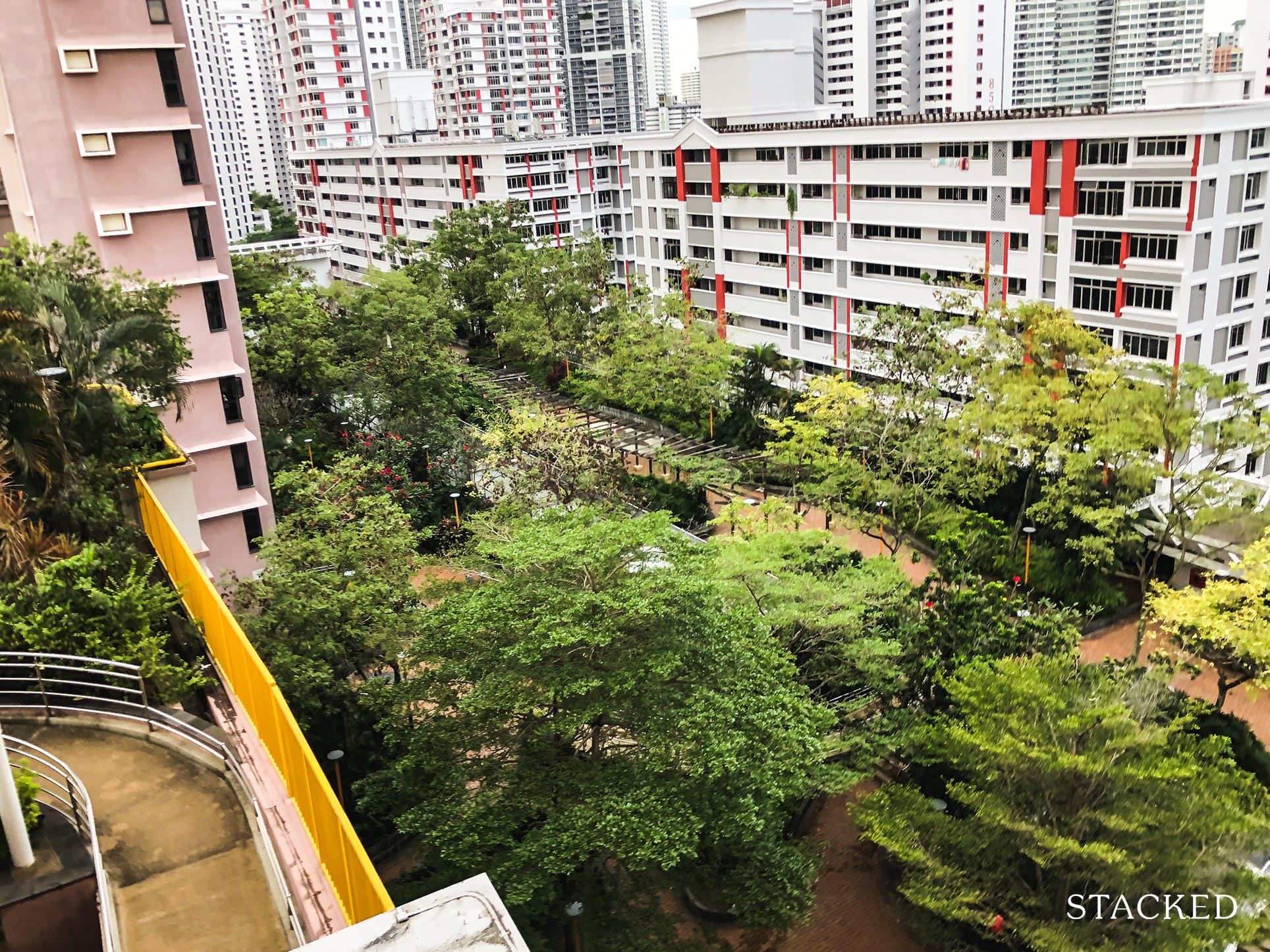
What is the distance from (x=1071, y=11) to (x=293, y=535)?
136 m

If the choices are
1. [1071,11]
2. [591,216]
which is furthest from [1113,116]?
[1071,11]

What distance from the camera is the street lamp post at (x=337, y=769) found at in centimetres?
1628

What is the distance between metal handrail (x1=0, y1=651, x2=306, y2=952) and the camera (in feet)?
34.7

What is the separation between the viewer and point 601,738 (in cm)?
1386

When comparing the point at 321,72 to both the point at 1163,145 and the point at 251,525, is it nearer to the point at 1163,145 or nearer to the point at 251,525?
the point at 251,525

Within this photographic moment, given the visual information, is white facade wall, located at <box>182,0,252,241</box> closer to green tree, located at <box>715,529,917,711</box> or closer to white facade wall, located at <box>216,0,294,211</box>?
white facade wall, located at <box>216,0,294,211</box>

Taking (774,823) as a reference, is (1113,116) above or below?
above

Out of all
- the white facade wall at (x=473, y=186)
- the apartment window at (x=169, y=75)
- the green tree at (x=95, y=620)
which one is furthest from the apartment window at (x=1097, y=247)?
the green tree at (x=95, y=620)

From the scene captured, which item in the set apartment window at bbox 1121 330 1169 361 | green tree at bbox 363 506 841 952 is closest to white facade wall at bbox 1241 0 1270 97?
apartment window at bbox 1121 330 1169 361

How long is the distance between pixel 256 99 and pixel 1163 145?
13151cm

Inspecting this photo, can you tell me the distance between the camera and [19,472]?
14.4 m

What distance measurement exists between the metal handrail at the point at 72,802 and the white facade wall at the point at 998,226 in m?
28.7

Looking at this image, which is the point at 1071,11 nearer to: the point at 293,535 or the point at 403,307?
the point at 403,307

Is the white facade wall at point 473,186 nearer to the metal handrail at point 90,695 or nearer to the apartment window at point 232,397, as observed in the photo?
the apartment window at point 232,397
